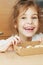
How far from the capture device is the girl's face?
1.43m

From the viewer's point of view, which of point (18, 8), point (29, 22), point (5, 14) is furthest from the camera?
point (5, 14)

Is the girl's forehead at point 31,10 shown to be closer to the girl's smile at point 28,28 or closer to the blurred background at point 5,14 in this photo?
the girl's smile at point 28,28

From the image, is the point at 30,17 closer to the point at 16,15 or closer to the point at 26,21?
the point at 26,21

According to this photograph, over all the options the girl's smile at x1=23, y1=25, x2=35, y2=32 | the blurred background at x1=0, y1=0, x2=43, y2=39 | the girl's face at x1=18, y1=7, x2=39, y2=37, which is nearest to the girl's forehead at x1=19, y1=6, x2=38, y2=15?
the girl's face at x1=18, y1=7, x2=39, y2=37

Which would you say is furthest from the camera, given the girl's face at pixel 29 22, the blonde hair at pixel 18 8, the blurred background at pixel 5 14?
the blurred background at pixel 5 14

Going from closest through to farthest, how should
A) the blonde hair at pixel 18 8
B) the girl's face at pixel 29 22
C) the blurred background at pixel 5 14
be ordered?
1. the girl's face at pixel 29 22
2. the blonde hair at pixel 18 8
3. the blurred background at pixel 5 14

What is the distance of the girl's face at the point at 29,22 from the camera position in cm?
143

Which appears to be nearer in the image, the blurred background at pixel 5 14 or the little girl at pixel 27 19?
the little girl at pixel 27 19

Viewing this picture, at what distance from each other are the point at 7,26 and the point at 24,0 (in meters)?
0.30

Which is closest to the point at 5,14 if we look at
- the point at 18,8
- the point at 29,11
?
the point at 18,8

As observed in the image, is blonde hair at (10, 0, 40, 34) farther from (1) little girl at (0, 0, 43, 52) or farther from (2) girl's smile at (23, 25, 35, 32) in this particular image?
(2) girl's smile at (23, 25, 35, 32)

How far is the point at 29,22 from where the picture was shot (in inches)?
55.7

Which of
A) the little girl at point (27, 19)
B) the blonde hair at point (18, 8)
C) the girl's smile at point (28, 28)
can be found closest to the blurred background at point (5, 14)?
the blonde hair at point (18, 8)

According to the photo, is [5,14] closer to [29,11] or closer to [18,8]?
[18,8]
